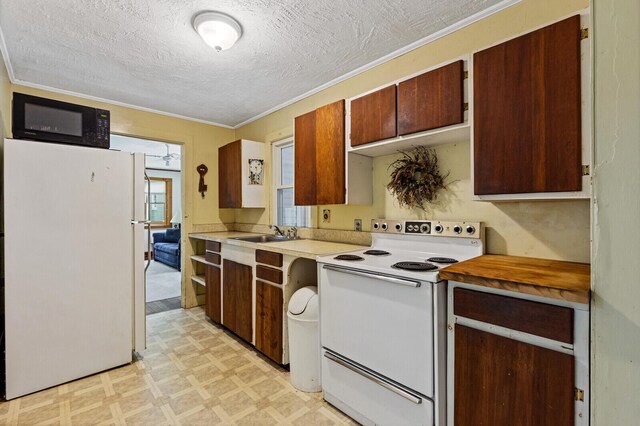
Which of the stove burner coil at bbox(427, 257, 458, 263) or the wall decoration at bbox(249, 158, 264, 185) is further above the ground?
the wall decoration at bbox(249, 158, 264, 185)

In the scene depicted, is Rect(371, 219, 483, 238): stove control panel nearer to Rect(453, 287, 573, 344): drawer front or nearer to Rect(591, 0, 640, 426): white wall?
Rect(453, 287, 573, 344): drawer front

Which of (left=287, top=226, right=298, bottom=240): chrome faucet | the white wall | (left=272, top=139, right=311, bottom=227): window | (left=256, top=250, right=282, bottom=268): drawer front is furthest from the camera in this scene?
(left=272, top=139, right=311, bottom=227): window

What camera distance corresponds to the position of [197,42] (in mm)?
2146

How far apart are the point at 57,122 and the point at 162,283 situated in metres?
3.62

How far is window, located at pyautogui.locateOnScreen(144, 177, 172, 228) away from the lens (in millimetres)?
8188

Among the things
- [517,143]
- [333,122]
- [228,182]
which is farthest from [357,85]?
[228,182]

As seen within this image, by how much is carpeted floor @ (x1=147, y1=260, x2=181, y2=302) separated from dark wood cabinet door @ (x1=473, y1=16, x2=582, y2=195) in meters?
4.40

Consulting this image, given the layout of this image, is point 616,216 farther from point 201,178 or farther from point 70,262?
point 201,178

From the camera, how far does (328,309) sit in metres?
1.90

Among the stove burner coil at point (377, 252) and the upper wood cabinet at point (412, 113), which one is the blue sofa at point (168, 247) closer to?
Result: the stove burner coil at point (377, 252)

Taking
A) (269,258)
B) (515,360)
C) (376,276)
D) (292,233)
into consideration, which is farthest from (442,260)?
(292,233)

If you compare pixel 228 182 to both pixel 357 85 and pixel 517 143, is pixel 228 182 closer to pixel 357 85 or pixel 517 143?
pixel 357 85

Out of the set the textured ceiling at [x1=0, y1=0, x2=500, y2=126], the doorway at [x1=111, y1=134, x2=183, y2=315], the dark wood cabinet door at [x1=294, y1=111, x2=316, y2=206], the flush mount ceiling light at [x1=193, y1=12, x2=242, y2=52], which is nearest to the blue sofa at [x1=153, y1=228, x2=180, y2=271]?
the doorway at [x1=111, y1=134, x2=183, y2=315]

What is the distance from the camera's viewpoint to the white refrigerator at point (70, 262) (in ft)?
6.56
